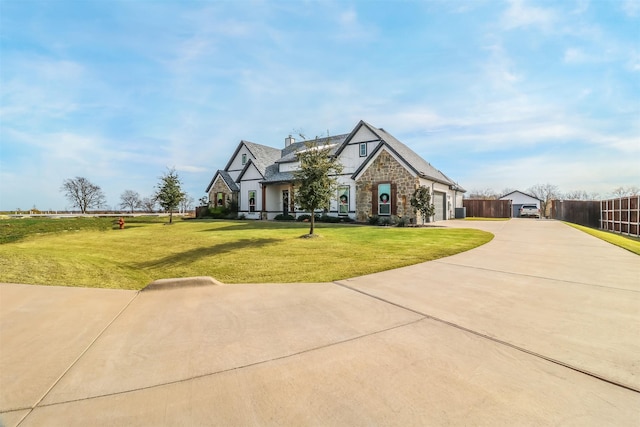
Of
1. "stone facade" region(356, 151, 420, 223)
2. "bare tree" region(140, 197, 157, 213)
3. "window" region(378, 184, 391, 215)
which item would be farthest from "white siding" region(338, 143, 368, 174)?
"bare tree" region(140, 197, 157, 213)

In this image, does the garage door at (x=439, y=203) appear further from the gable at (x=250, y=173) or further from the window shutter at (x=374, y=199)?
A: the gable at (x=250, y=173)

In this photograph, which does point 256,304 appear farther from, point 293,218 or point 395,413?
point 293,218

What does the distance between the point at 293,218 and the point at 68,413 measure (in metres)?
23.4

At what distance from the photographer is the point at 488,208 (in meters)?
37.4

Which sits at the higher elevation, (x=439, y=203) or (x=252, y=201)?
(x=252, y=201)

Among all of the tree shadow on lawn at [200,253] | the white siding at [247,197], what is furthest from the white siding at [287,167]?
the tree shadow on lawn at [200,253]

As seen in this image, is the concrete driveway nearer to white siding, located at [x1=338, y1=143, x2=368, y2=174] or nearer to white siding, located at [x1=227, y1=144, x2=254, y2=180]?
white siding, located at [x1=338, y1=143, x2=368, y2=174]

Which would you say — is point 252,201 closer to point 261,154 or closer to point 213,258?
point 261,154

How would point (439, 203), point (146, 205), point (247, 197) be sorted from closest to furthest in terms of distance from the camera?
point (439, 203) → point (247, 197) → point (146, 205)

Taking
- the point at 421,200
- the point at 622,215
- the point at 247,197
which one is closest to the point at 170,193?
the point at 247,197

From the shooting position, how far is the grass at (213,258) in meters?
6.82

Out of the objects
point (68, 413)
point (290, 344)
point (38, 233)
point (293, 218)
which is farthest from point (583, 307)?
point (293, 218)

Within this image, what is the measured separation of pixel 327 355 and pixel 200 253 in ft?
26.4

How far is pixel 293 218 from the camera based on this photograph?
2569cm
